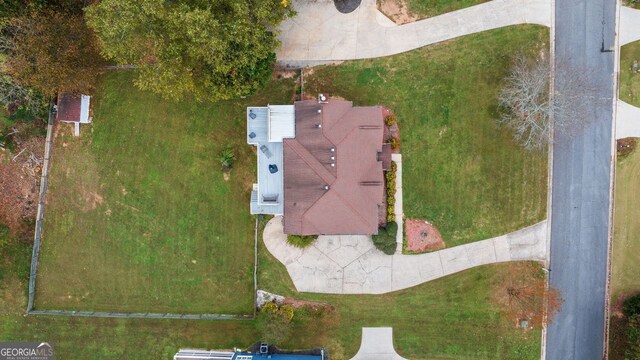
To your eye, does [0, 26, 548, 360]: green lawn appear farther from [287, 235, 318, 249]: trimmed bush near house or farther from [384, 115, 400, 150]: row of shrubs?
[287, 235, 318, 249]: trimmed bush near house

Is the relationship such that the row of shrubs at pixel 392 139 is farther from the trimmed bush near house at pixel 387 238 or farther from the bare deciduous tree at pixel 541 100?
the bare deciduous tree at pixel 541 100

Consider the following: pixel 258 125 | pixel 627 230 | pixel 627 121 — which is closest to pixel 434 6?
pixel 258 125

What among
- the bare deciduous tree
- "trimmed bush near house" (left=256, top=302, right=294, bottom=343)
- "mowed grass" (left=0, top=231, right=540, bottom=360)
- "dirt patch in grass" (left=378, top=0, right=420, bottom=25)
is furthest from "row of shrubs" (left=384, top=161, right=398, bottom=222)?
"dirt patch in grass" (left=378, top=0, right=420, bottom=25)

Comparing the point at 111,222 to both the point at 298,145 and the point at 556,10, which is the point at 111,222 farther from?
the point at 556,10

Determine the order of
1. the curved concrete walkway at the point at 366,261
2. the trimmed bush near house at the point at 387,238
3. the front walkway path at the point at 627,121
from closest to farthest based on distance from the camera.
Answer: the trimmed bush near house at the point at 387,238
the front walkway path at the point at 627,121
the curved concrete walkway at the point at 366,261

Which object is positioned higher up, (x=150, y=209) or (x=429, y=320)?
(x=150, y=209)

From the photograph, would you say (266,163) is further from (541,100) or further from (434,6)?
(541,100)

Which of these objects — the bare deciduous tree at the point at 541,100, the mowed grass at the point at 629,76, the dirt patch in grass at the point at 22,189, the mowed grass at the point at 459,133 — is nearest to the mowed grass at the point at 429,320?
the mowed grass at the point at 459,133
